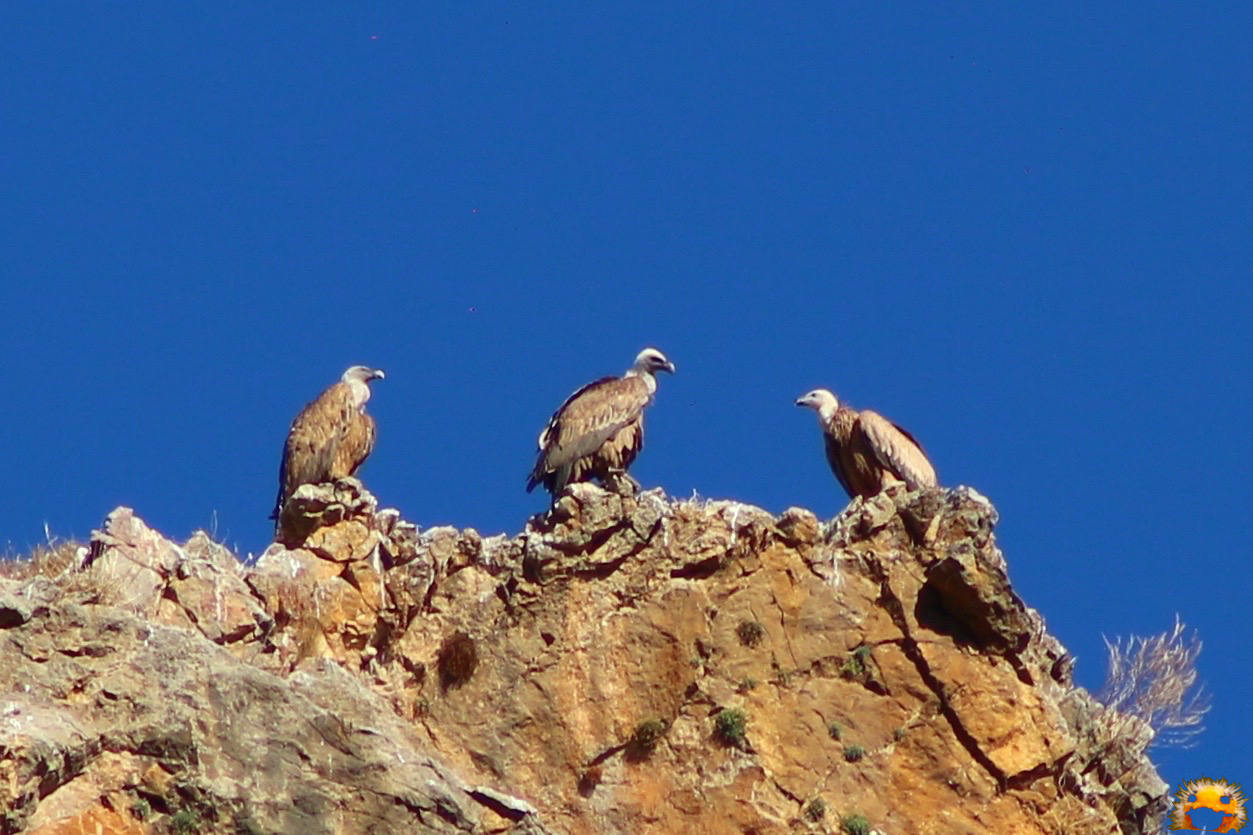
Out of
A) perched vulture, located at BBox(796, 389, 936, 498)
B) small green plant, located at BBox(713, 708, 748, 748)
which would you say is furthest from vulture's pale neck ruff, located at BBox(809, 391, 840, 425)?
small green plant, located at BBox(713, 708, 748, 748)

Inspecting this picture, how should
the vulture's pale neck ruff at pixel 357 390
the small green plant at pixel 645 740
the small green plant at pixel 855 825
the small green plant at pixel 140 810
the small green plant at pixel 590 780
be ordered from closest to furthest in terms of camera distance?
1. the small green plant at pixel 140 810
2. the small green plant at pixel 855 825
3. the small green plant at pixel 590 780
4. the small green plant at pixel 645 740
5. the vulture's pale neck ruff at pixel 357 390

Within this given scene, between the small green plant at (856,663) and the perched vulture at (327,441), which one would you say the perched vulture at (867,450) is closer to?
the small green plant at (856,663)

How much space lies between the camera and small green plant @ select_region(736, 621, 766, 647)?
2409cm

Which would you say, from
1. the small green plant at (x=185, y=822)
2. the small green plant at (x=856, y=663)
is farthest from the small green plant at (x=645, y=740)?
the small green plant at (x=185, y=822)

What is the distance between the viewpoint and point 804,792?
23.4 metres

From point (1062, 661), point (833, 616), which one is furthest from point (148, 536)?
point (1062, 661)

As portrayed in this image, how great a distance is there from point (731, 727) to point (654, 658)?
103cm

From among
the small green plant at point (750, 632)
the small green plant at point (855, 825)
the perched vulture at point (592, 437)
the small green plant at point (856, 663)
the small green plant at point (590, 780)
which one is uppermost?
the perched vulture at point (592, 437)

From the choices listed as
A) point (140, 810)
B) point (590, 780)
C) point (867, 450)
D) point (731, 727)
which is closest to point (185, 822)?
point (140, 810)

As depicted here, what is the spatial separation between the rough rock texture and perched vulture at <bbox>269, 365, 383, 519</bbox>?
1908 mm

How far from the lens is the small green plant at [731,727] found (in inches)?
927

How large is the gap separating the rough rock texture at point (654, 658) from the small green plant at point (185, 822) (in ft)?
3.81

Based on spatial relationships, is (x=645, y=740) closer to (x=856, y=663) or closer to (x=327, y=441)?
(x=856, y=663)

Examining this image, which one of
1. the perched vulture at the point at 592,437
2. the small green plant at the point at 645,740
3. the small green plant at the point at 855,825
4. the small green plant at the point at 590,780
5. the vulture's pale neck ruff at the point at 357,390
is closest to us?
the small green plant at the point at 855,825
